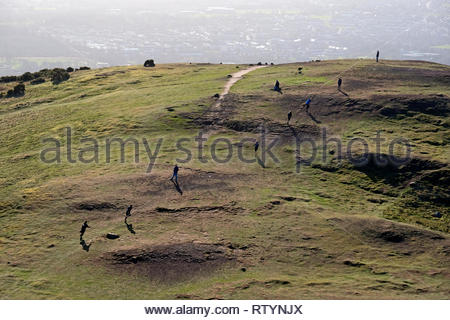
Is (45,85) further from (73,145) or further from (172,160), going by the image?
(172,160)

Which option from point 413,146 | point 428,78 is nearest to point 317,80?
point 428,78

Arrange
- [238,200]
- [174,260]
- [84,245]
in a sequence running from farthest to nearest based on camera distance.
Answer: [238,200], [84,245], [174,260]

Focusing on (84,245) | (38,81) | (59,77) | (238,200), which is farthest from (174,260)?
(38,81)

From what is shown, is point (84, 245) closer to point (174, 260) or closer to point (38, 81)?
point (174, 260)

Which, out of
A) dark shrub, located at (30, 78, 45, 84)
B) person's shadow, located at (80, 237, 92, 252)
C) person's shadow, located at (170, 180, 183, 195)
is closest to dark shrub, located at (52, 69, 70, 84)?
dark shrub, located at (30, 78, 45, 84)

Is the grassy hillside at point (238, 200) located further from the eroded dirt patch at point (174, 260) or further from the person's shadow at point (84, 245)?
the person's shadow at point (84, 245)

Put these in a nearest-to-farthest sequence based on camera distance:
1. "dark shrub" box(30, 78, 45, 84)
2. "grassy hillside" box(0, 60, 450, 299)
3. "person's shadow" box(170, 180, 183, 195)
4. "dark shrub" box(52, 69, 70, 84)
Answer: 1. "grassy hillside" box(0, 60, 450, 299)
2. "person's shadow" box(170, 180, 183, 195)
3. "dark shrub" box(52, 69, 70, 84)
4. "dark shrub" box(30, 78, 45, 84)

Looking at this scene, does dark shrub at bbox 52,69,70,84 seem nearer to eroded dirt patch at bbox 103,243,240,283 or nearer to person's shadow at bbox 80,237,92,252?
person's shadow at bbox 80,237,92,252

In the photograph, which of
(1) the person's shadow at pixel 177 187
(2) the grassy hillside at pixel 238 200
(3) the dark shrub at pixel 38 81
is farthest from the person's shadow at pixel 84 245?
(3) the dark shrub at pixel 38 81
